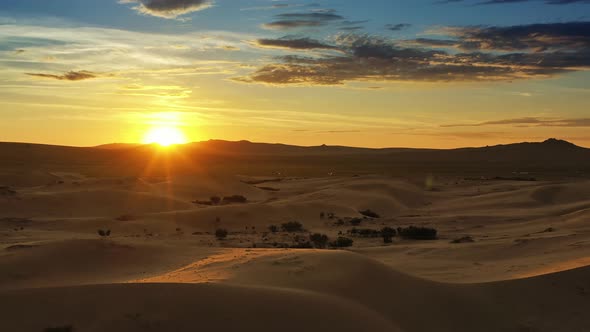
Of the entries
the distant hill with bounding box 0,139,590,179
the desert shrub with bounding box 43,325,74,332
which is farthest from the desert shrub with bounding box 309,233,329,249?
the distant hill with bounding box 0,139,590,179

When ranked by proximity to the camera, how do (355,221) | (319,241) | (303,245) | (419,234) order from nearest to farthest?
(303,245), (319,241), (419,234), (355,221)

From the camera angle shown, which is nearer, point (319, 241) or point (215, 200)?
point (319, 241)

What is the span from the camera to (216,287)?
26.3 feet

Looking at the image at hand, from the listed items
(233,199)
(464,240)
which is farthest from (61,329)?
(233,199)

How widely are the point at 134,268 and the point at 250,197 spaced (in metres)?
25.2

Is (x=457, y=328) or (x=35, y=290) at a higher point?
(x=35, y=290)

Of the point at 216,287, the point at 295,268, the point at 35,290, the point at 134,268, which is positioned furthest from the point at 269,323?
the point at 134,268

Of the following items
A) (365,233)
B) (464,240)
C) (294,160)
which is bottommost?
(365,233)

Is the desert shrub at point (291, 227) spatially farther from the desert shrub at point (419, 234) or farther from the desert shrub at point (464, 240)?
the desert shrub at point (464, 240)

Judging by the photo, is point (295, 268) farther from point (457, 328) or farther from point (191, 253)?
point (191, 253)

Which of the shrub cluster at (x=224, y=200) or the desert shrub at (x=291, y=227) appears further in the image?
the shrub cluster at (x=224, y=200)

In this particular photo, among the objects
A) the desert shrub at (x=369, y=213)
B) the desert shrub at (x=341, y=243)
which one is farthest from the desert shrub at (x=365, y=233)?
the desert shrub at (x=369, y=213)

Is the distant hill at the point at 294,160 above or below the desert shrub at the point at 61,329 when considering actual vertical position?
above

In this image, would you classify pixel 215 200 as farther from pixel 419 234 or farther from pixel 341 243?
pixel 341 243
